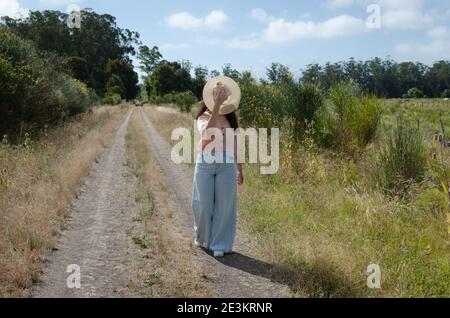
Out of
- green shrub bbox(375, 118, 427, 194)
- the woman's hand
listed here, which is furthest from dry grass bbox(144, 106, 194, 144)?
the woman's hand

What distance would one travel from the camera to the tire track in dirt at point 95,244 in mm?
4656

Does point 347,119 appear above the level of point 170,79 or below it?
below

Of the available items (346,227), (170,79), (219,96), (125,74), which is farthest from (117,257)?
(125,74)

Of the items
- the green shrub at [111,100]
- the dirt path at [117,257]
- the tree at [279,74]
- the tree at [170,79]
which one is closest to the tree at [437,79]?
the tree at [170,79]

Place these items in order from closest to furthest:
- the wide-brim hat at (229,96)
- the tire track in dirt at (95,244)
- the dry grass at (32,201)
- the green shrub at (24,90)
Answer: the tire track in dirt at (95,244)
the dry grass at (32,201)
the wide-brim hat at (229,96)
the green shrub at (24,90)

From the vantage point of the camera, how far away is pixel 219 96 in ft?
18.5

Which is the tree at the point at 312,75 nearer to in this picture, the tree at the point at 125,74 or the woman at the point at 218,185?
the woman at the point at 218,185

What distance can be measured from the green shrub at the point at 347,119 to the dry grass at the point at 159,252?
3.91 m

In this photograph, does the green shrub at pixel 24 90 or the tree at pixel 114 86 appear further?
the tree at pixel 114 86

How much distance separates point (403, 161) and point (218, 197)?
3609 mm

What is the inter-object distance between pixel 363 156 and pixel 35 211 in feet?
21.4

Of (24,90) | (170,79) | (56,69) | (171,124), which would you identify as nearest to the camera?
(24,90)

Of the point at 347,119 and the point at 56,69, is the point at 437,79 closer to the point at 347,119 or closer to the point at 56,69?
the point at 56,69

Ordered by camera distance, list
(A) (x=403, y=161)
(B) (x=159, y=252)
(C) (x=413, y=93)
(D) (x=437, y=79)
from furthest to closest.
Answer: (D) (x=437, y=79) < (C) (x=413, y=93) < (A) (x=403, y=161) < (B) (x=159, y=252)
